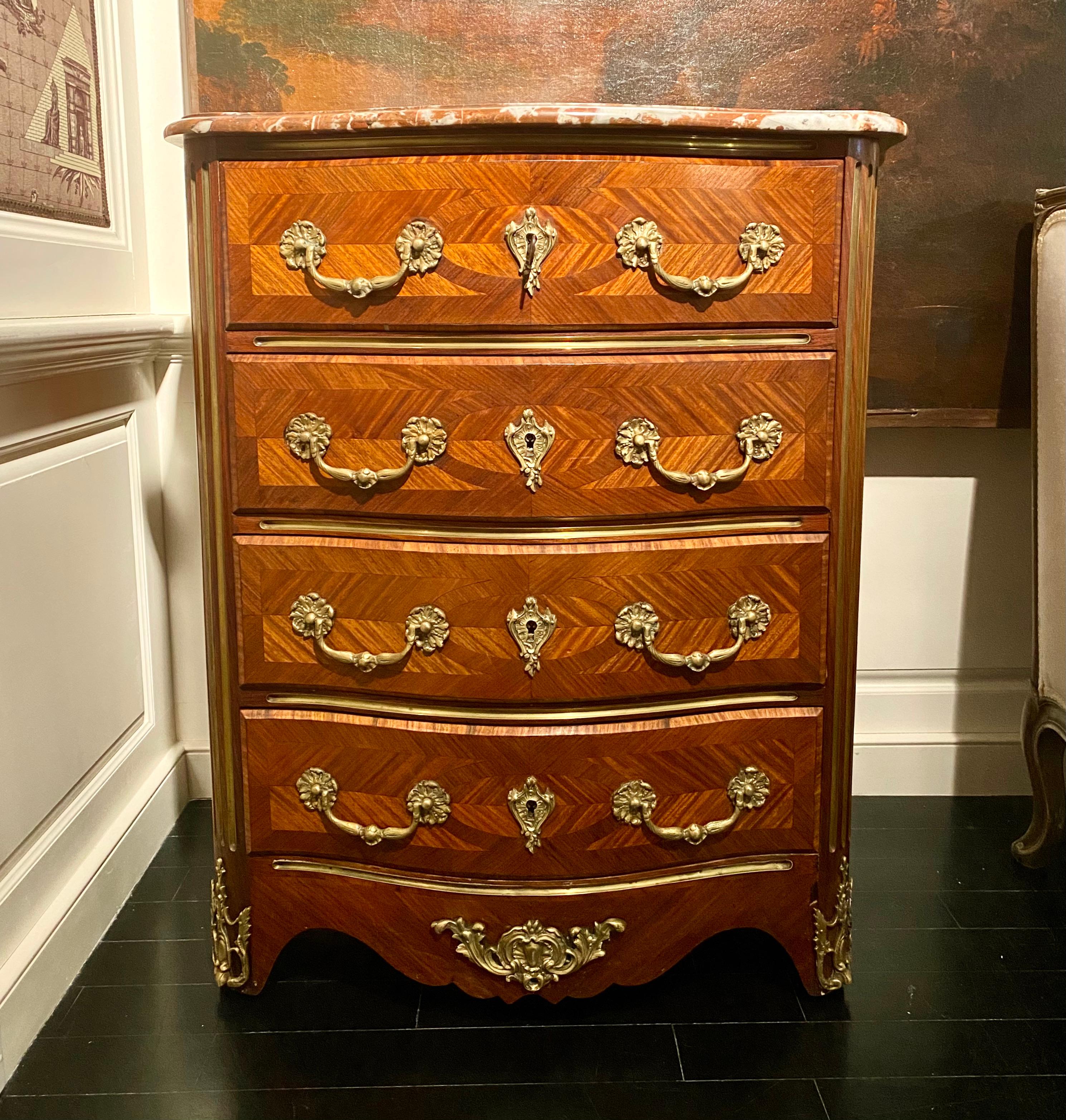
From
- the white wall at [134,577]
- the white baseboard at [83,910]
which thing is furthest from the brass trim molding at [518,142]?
the white baseboard at [83,910]

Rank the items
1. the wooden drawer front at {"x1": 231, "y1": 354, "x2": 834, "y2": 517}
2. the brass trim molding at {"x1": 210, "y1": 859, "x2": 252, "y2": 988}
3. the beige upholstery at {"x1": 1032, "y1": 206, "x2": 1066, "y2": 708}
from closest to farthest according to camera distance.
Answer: the wooden drawer front at {"x1": 231, "y1": 354, "x2": 834, "y2": 517} → the brass trim molding at {"x1": 210, "y1": 859, "x2": 252, "y2": 988} → the beige upholstery at {"x1": 1032, "y1": 206, "x2": 1066, "y2": 708}

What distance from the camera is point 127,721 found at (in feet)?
6.98

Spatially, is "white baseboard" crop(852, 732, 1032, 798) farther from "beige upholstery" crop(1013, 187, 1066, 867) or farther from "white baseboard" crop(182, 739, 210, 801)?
"white baseboard" crop(182, 739, 210, 801)

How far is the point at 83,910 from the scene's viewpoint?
6.04 feet

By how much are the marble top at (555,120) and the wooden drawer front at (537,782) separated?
80 cm

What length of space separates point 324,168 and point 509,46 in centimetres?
74

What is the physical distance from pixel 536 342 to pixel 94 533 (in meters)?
0.94

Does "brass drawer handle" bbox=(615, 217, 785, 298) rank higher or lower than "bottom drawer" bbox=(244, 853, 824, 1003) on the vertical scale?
higher

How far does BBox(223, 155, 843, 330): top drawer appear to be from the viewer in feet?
4.69

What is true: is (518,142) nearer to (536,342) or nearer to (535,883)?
(536,342)

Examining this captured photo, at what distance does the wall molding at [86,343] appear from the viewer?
156 centimetres

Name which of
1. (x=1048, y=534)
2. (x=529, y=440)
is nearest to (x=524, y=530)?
(x=529, y=440)

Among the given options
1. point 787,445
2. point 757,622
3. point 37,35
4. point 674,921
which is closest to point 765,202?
point 787,445

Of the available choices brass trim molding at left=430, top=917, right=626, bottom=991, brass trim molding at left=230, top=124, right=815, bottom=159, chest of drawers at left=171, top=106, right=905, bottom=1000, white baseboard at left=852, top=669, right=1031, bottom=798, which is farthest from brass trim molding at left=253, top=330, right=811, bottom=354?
white baseboard at left=852, top=669, right=1031, bottom=798
